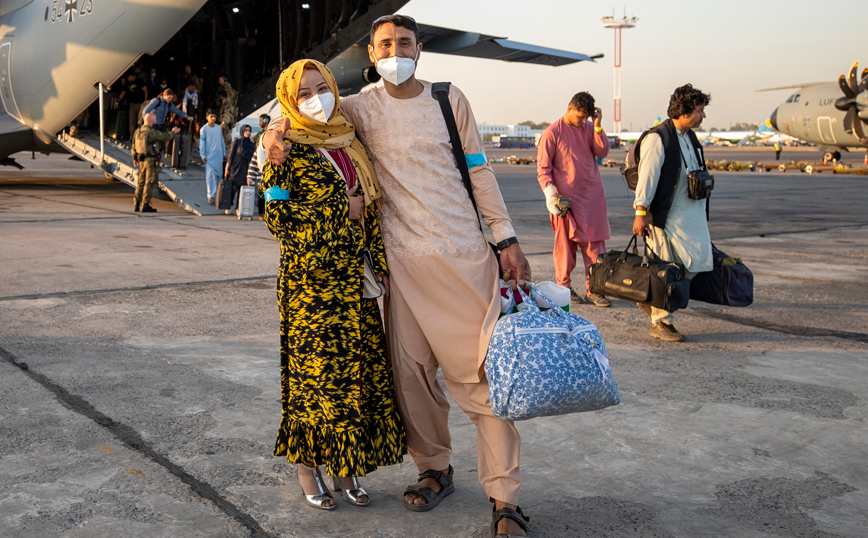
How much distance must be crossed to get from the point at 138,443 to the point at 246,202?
30.4 ft

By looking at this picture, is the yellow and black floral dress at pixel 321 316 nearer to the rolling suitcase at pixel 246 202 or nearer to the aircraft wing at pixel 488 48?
the rolling suitcase at pixel 246 202

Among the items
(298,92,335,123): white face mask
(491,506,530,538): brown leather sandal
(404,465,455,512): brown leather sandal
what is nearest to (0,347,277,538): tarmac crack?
(404,465,455,512): brown leather sandal

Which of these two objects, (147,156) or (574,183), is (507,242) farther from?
(147,156)

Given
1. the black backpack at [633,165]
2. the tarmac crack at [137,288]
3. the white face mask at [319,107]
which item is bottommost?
the tarmac crack at [137,288]

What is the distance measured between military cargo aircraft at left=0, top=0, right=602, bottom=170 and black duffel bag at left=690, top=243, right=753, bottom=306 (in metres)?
9.50

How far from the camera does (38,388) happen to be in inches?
157

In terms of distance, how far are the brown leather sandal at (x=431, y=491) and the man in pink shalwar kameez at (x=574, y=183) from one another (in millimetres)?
3549

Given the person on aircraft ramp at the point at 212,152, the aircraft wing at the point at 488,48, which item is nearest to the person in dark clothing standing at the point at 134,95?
the person on aircraft ramp at the point at 212,152

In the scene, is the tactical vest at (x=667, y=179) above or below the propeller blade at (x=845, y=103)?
below

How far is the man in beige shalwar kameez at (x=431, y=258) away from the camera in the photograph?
2736 millimetres

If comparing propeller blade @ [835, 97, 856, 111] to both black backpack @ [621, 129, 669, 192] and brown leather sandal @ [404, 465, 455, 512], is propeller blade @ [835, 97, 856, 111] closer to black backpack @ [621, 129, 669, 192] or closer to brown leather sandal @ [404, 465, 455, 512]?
black backpack @ [621, 129, 669, 192]

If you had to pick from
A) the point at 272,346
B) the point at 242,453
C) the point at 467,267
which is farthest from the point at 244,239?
the point at 467,267

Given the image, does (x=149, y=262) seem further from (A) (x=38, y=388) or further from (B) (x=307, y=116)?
(B) (x=307, y=116)

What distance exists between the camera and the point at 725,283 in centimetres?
511
